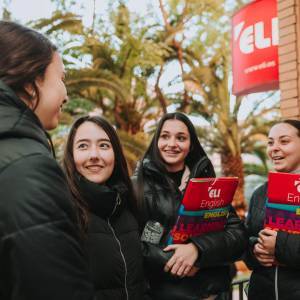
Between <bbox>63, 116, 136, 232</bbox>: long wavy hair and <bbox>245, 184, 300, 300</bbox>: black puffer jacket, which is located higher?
<bbox>63, 116, 136, 232</bbox>: long wavy hair

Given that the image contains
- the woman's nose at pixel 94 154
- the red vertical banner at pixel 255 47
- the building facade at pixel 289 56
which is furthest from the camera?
the red vertical banner at pixel 255 47

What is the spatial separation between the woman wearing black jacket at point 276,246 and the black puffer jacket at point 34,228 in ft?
5.14

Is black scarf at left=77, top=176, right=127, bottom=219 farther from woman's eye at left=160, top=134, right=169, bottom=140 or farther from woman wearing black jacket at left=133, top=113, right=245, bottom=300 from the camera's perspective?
woman's eye at left=160, top=134, right=169, bottom=140

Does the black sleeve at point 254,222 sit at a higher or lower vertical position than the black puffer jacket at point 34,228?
lower

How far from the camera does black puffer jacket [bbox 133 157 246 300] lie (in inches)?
91.0

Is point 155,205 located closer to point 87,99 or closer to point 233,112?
point 87,99

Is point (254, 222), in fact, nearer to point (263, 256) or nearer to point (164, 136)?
point (263, 256)

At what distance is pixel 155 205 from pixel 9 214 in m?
1.59

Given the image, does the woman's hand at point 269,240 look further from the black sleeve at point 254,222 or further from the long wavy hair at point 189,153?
the long wavy hair at point 189,153

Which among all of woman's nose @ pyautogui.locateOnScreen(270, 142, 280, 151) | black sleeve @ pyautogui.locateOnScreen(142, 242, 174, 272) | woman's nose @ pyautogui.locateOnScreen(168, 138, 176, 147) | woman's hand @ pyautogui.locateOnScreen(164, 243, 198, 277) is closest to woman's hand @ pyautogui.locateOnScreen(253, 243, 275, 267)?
woman's hand @ pyautogui.locateOnScreen(164, 243, 198, 277)

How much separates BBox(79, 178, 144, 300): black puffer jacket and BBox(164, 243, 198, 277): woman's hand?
19 cm

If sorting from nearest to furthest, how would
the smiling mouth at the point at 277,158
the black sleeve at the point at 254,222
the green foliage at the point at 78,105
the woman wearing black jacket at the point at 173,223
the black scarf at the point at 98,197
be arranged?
1. the black scarf at the point at 98,197
2. the woman wearing black jacket at the point at 173,223
3. the black sleeve at the point at 254,222
4. the smiling mouth at the point at 277,158
5. the green foliage at the point at 78,105

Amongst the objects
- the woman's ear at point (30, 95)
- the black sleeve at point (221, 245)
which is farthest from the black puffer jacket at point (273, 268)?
the woman's ear at point (30, 95)

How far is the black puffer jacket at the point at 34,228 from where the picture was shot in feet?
3.19
